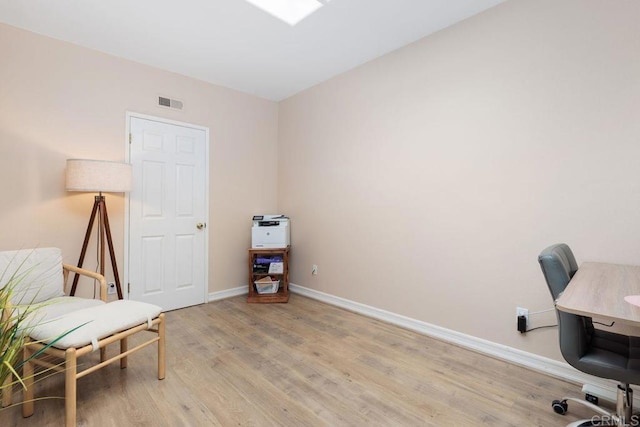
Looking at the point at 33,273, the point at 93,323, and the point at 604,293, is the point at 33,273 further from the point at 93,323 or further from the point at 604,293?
the point at 604,293

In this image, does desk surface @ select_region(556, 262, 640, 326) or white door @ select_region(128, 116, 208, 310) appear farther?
white door @ select_region(128, 116, 208, 310)

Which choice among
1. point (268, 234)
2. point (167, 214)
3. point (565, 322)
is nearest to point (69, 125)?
point (167, 214)

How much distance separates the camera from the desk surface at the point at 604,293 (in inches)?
41.9

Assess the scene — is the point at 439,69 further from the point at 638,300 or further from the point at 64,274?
the point at 64,274

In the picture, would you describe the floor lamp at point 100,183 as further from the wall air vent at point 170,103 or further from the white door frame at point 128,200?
the wall air vent at point 170,103

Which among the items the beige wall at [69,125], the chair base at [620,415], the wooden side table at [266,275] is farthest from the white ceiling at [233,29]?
the chair base at [620,415]

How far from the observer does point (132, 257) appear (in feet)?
10.1

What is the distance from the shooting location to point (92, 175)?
2.46 m

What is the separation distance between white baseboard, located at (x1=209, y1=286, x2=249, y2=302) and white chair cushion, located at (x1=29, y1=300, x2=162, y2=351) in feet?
5.56

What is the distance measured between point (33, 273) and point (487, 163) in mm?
3273

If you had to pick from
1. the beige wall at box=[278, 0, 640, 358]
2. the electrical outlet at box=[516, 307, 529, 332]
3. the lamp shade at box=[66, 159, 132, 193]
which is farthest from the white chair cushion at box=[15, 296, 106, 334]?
the electrical outlet at box=[516, 307, 529, 332]

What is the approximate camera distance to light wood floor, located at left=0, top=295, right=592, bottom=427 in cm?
165

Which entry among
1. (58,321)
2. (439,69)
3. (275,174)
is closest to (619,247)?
(439,69)

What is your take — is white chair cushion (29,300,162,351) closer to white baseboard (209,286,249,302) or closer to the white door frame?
the white door frame
